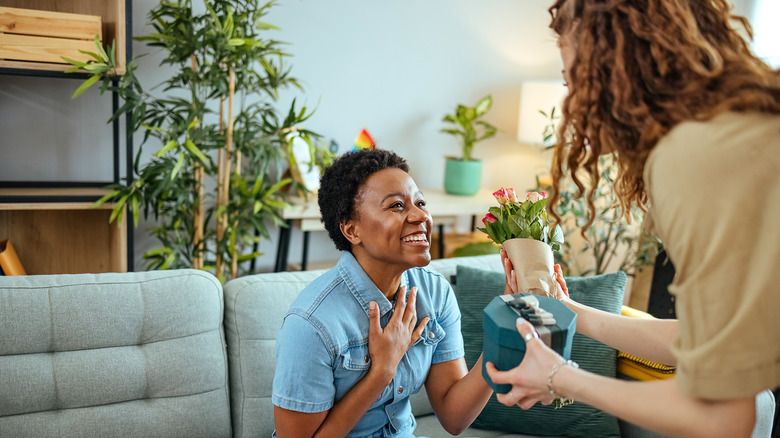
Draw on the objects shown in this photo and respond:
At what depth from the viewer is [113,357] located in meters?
1.69

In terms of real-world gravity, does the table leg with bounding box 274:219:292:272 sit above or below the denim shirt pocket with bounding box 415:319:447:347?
below

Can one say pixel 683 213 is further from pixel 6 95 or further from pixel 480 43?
pixel 480 43

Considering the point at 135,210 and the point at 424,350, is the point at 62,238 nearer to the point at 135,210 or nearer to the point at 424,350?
the point at 135,210

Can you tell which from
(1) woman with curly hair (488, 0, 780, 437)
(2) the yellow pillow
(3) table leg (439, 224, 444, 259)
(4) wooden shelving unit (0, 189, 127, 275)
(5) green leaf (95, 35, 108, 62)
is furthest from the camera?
(3) table leg (439, 224, 444, 259)

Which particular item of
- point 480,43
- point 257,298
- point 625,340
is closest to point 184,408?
point 257,298

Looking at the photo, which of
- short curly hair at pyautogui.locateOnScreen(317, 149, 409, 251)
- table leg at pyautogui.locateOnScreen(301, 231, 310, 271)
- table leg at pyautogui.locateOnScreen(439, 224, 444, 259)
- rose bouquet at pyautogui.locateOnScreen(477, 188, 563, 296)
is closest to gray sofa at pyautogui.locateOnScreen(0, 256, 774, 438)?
short curly hair at pyautogui.locateOnScreen(317, 149, 409, 251)

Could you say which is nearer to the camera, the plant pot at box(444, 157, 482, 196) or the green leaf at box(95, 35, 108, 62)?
the green leaf at box(95, 35, 108, 62)

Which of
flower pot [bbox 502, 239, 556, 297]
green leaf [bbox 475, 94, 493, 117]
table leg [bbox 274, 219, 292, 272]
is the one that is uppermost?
green leaf [bbox 475, 94, 493, 117]

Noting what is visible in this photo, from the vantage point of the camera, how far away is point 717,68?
36.0 inches

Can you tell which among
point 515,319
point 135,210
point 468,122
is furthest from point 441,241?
point 515,319

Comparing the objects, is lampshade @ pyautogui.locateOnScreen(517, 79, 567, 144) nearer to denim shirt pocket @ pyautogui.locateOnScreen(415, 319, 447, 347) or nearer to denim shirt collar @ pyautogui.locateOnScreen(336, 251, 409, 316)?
denim shirt pocket @ pyautogui.locateOnScreen(415, 319, 447, 347)

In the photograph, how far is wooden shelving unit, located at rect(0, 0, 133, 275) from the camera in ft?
8.73

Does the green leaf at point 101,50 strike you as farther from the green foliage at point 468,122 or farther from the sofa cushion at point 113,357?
the green foliage at point 468,122

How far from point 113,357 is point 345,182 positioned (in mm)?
754
